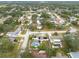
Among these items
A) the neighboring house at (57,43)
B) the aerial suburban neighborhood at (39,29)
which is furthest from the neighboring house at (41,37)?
the neighboring house at (57,43)

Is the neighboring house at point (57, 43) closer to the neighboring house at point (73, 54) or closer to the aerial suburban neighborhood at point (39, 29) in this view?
the aerial suburban neighborhood at point (39, 29)

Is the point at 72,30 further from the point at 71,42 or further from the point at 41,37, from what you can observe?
the point at 41,37

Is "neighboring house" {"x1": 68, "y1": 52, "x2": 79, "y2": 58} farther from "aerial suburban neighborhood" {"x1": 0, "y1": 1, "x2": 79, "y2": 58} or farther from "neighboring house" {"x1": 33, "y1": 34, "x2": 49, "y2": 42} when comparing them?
"neighboring house" {"x1": 33, "y1": 34, "x2": 49, "y2": 42}

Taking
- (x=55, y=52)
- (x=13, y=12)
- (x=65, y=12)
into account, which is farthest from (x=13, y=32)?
(x=65, y=12)

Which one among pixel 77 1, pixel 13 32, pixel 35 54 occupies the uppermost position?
pixel 77 1

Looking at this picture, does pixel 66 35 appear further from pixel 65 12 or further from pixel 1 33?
pixel 1 33

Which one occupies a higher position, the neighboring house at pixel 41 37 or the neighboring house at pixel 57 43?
the neighboring house at pixel 41 37

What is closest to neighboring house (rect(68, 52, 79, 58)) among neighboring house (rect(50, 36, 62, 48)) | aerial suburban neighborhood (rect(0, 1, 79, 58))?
aerial suburban neighborhood (rect(0, 1, 79, 58))

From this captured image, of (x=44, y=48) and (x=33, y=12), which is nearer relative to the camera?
(x=44, y=48)
